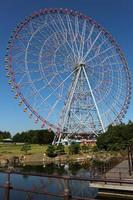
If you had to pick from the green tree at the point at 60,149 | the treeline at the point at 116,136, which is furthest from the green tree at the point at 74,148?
the treeline at the point at 116,136

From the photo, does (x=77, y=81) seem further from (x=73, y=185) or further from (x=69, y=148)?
(x=73, y=185)

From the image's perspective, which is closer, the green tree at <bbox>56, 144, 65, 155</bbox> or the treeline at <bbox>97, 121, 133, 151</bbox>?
the treeline at <bbox>97, 121, 133, 151</bbox>

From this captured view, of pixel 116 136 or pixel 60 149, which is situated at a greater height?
pixel 116 136

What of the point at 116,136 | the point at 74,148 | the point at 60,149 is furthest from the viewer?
the point at 74,148

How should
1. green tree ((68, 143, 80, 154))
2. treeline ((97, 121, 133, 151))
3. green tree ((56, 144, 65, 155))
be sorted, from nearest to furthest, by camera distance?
1. treeline ((97, 121, 133, 151))
2. green tree ((56, 144, 65, 155))
3. green tree ((68, 143, 80, 154))

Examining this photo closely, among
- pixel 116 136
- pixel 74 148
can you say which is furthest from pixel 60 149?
pixel 116 136

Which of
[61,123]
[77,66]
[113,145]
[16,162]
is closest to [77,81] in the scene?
[77,66]

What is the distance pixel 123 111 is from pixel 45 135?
6223 centimetres

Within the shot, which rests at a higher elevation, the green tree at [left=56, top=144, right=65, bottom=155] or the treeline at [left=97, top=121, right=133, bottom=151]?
the treeline at [left=97, top=121, right=133, bottom=151]

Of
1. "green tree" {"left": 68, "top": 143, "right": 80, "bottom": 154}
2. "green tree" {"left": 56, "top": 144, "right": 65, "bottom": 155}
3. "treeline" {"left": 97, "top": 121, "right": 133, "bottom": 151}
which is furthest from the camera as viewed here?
"green tree" {"left": 68, "top": 143, "right": 80, "bottom": 154}

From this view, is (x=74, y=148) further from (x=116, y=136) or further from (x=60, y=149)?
(x=116, y=136)

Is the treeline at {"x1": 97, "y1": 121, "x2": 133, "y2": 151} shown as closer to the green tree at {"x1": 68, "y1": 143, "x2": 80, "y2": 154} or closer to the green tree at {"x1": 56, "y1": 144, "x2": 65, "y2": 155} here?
the green tree at {"x1": 68, "y1": 143, "x2": 80, "y2": 154}

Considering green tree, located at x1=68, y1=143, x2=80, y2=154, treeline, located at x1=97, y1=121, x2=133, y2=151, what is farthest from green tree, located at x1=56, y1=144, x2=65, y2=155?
treeline, located at x1=97, y1=121, x2=133, y2=151

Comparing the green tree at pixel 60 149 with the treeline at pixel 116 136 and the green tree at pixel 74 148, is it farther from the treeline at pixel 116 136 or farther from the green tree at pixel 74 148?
the treeline at pixel 116 136
